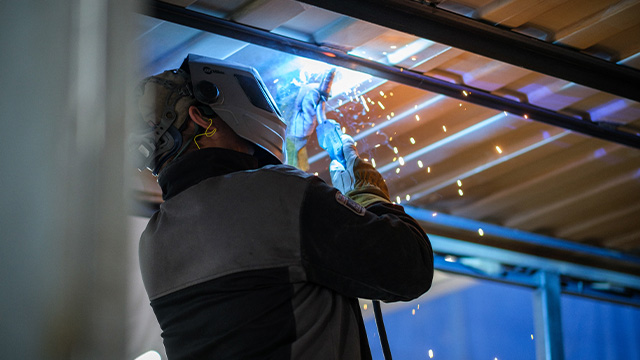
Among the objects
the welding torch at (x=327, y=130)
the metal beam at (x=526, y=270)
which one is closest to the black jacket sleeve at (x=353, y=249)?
the welding torch at (x=327, y=130)

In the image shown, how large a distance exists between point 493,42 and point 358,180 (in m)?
0.75

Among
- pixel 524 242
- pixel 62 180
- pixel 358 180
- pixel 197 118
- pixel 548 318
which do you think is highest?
pixel 197 118

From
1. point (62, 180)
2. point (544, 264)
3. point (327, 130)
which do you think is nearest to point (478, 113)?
point (327, 130)

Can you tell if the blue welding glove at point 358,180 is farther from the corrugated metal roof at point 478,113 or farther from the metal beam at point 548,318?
the metal beam at point 548,318

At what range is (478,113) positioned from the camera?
2.96m

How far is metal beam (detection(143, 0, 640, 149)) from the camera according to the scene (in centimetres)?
218

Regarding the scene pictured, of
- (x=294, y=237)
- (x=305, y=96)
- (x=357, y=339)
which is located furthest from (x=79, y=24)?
(x=305, y=96)

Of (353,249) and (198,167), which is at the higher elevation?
(198,167)

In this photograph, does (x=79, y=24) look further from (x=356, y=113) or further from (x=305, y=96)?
(x=356, y=113)

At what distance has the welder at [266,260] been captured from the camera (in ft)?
5.26

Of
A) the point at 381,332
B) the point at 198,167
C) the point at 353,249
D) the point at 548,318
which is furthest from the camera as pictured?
the point at 548,318

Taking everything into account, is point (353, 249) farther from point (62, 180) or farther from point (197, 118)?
point (62, 180)

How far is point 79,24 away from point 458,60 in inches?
91.2

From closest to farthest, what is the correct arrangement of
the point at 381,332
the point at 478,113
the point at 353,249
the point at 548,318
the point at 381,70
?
1. the point at 353,249
2. the point at 381,332
3. the point at 381,70
4. the point at 478,113
5. the point at 548,318
